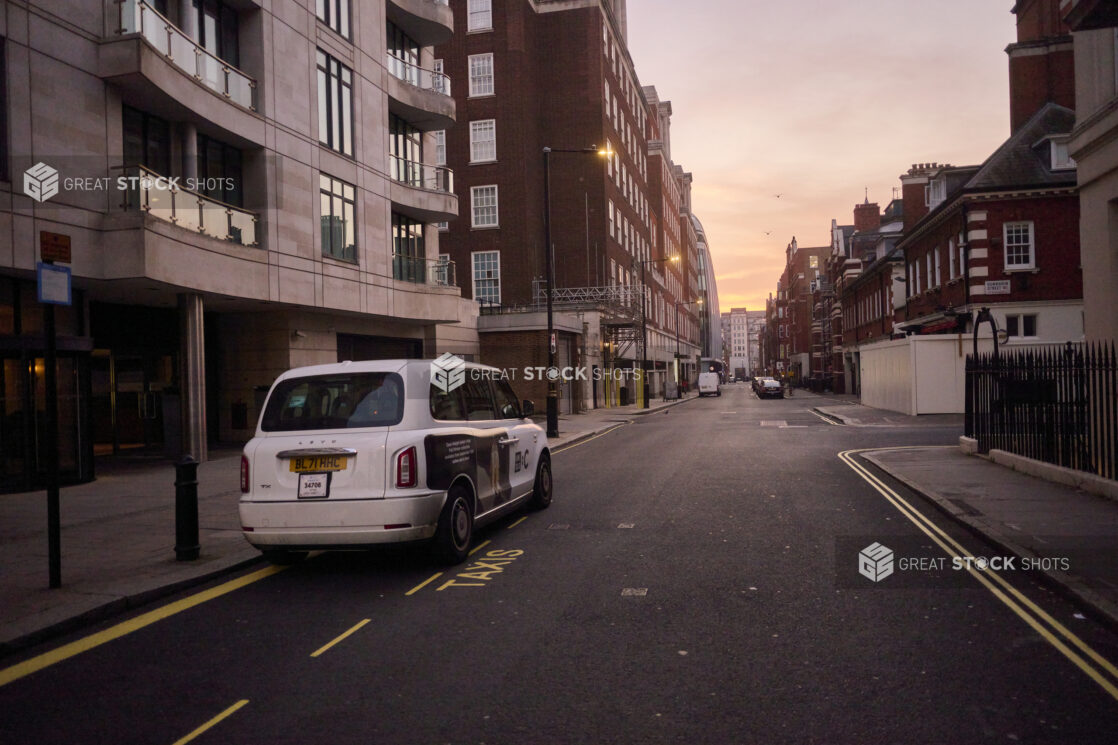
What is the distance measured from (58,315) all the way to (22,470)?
2878 millimetres

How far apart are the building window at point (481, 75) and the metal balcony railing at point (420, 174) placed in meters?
15.0

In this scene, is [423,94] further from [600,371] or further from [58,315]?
[600,371]

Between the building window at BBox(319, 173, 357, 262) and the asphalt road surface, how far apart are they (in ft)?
49.4

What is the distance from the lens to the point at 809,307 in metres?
102

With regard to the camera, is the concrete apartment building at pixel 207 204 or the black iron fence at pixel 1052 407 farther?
the concrete apartment building at pixel 207 204

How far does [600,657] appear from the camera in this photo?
4719 mm

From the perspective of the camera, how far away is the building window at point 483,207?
134 feet

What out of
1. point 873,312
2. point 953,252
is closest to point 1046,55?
point 953,252

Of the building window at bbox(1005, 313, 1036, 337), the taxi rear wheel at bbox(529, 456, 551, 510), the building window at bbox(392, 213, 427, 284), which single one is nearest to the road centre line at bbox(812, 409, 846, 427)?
the building window at bbox(1005, 313, 1036, 337)

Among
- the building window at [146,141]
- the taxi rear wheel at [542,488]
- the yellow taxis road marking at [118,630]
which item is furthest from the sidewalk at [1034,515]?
the building window at [146,141]

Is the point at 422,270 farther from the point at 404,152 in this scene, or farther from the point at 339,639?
the point at 339,639

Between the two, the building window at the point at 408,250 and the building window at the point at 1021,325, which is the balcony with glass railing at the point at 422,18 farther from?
Result: the building window at the point at 1021,325

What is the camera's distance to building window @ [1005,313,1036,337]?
29.8 m

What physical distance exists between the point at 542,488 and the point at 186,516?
14.4 ft
